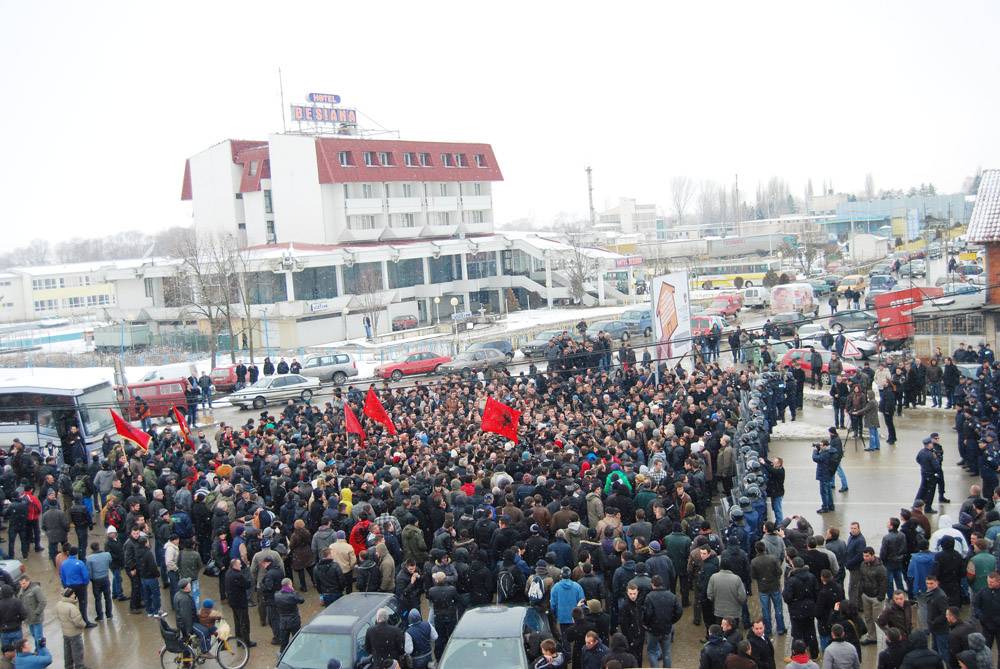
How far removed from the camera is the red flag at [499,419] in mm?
18359

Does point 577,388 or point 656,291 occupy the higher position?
point 656,291

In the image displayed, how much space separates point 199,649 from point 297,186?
5758cm

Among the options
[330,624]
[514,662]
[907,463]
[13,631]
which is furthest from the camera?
[907,463]

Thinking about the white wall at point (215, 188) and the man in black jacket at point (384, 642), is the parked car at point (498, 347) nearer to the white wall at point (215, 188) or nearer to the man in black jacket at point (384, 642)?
the man in black jacket at point (384, 642)

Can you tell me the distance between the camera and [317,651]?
1006 cm

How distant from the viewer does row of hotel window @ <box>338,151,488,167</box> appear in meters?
66.8

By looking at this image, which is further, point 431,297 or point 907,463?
point 431,297

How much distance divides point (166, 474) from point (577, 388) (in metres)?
11.4

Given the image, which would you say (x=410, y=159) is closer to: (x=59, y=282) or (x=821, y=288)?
(x=821, y=288)

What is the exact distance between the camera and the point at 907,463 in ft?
62.5

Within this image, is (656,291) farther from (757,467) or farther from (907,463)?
(757,467)

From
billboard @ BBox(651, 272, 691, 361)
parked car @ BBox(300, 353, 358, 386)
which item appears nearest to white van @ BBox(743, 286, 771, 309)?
parked car @ BBox(300, 353, 358, 386)

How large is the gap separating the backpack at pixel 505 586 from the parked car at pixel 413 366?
78.3ft

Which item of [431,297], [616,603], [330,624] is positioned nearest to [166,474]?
[330,624]
